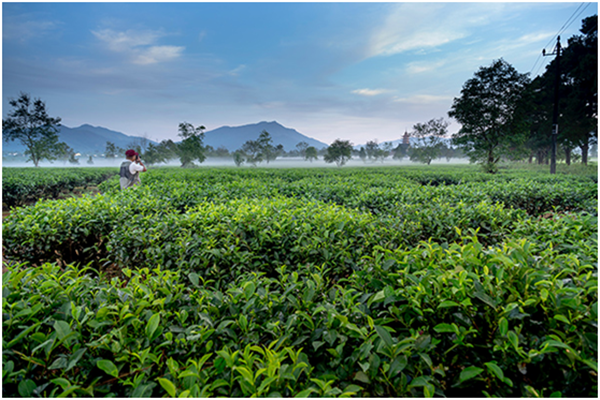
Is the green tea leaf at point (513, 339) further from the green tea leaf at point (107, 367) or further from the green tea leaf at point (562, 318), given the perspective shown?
the green tea leaf at point (107, 367)

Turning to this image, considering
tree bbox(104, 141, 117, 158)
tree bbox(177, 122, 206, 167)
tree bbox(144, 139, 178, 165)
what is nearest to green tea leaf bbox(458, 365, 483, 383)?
tree bbox(177, 122, 206, 167)

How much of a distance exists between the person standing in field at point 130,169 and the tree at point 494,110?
79.1 feet

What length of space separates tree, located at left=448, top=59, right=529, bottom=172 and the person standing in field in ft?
79.1

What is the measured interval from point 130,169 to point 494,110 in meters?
26.0

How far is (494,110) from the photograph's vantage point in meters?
22.6

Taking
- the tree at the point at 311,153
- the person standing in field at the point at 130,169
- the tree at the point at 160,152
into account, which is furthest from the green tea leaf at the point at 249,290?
the tree at the point at 311,153

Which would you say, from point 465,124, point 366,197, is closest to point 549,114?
point 465,124

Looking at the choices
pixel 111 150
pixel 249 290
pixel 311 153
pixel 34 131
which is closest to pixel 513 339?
pixel 249 290

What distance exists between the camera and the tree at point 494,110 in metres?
22.5

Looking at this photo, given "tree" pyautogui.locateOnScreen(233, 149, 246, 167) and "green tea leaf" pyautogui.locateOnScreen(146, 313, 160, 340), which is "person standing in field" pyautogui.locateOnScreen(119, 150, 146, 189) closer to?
"green tea leaf" pyautogui.locateOnScreen(146, 313, 160, 340)

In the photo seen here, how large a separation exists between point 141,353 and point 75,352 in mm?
275

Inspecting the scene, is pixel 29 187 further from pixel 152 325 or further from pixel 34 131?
pixel 34 131

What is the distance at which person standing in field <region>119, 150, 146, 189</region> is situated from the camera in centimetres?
770

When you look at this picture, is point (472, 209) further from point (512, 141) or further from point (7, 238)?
point (512, 141)
